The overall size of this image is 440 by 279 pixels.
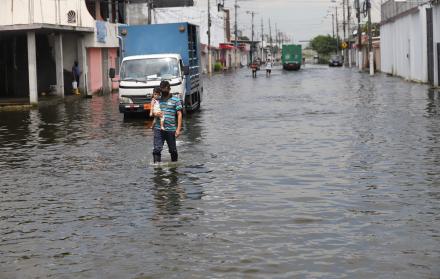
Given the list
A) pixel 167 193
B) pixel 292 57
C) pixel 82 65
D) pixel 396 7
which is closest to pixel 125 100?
pixel 167 193

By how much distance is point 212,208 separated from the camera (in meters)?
10.3

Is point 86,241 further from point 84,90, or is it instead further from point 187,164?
point 84,90

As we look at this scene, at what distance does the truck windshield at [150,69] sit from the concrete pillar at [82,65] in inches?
699

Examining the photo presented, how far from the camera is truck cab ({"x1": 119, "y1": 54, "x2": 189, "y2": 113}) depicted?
24672 mm

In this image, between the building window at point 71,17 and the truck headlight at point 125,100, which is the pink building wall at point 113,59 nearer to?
the building window at point 71,17

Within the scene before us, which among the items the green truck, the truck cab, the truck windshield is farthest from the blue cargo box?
the green truck

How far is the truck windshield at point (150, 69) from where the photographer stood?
25047mm

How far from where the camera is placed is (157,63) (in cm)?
2527

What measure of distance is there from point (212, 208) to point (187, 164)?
426 centimetres

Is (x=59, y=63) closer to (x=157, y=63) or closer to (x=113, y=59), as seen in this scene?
(x=113, y=59)

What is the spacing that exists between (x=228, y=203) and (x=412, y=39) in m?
42.8

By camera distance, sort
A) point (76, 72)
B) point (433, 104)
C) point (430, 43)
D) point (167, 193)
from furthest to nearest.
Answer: point (430, 43) < point (76, 72) < point (433, 104) < point (167, 193)

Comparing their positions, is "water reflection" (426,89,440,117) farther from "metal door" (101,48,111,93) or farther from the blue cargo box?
"metal door" (101,48,111,93)

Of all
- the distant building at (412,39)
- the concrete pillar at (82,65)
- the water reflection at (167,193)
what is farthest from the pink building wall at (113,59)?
the water reflection at (167,193)
